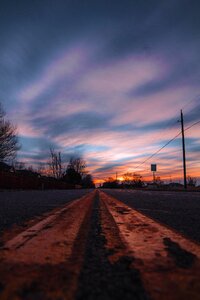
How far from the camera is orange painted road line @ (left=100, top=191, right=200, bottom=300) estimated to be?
3.77 feet

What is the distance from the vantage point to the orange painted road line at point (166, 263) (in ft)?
3.77

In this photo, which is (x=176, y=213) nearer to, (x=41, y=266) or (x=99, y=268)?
(x=99, y=268)

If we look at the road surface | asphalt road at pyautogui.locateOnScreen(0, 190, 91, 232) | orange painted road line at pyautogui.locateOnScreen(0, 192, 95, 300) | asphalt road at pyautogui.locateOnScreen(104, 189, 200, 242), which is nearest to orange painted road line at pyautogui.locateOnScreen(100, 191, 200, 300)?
the road surface

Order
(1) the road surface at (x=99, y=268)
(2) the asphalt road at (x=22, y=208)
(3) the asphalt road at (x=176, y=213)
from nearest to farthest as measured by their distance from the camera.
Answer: (1) the road surface at (x=99, y=268) → (3) the asphalt road at (x=176, y=213) → (2) the asphalt road at (x=22, y=208)

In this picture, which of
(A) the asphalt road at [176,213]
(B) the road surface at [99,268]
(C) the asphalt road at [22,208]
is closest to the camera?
(B) the road surface at [99,268]

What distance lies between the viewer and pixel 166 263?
1.59 metres

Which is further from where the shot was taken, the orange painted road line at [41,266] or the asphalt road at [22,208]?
the asphalt road at [22,208]

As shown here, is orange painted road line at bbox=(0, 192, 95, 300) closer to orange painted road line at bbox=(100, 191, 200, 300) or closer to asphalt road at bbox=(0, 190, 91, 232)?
orange painted road line at bbox=(100, 191, 200, 300)

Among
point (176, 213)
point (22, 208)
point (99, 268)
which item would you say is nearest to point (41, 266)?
point (99, 268)

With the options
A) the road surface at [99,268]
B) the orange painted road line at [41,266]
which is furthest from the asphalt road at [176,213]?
the orange painted road line at [41,266]

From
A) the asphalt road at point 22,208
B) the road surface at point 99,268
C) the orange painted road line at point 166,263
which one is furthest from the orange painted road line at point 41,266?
the asphalt road at point 22,208

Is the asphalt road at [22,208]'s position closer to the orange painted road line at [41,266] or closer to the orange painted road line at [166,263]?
the orange painted road line at [41,266]

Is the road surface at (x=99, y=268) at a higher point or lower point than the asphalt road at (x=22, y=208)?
lower

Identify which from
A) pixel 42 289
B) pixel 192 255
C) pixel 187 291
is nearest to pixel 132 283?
pixel 187 291
